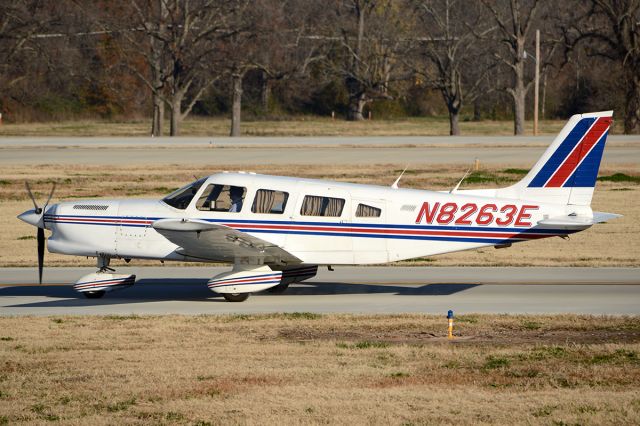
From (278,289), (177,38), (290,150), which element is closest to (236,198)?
(278,289)

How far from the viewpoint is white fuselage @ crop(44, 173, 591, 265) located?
16.6m

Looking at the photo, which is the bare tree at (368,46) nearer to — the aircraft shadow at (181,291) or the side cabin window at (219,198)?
the aircraft shadow at (181,291)

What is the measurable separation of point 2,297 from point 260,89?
2567 inches

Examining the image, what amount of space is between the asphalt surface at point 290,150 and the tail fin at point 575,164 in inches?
1030

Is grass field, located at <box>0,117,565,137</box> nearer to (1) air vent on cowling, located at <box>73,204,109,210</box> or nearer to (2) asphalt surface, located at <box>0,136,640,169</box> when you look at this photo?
(2) asphalt surface, located at <box>0,136,640,169</box>

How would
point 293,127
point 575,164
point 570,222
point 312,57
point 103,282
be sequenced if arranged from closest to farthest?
point 570,222 → point 575,164 → point 103,282 → point 312,57 → point 293,127

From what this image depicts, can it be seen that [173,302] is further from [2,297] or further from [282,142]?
[282,142]

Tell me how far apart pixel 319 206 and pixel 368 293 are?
6.97 feet

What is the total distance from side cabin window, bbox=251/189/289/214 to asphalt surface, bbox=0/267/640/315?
1636 mm

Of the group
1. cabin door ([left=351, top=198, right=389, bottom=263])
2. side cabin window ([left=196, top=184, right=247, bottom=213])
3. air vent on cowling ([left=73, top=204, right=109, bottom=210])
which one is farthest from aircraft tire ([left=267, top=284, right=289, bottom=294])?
air vent on cowling ([left=73, top=204, right=109, bottom=210])

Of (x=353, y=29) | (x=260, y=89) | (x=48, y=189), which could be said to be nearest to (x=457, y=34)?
(x=353, y=29)

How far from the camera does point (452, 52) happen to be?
62094mm

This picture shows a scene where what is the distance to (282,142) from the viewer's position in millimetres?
55688

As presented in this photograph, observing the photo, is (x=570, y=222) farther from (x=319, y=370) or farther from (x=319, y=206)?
(x=319, y=370)
